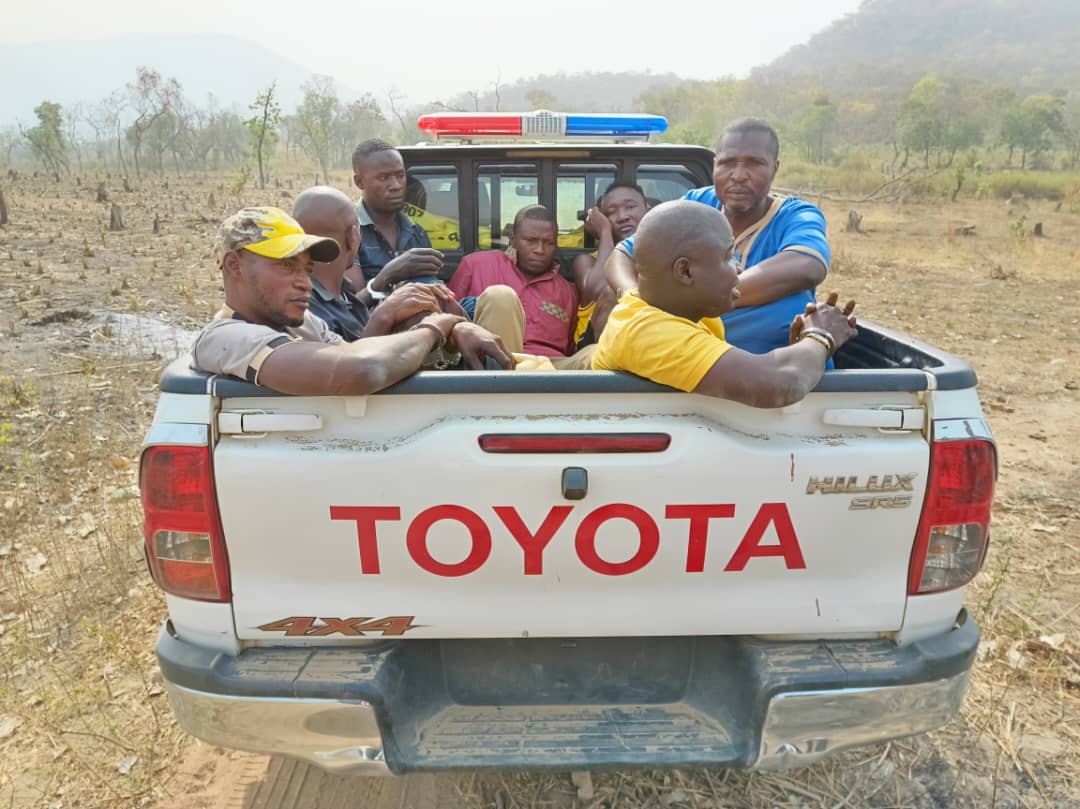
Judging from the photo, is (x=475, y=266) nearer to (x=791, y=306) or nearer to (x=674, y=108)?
(x=791, y=306)

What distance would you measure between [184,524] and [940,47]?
674ft

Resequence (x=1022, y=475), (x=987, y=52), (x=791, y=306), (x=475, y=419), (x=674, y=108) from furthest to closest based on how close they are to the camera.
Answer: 1. (x=987, y=52)
2. (x=674, y=108)
3. (x=1022, y=475)
4. (x=791, y=306)
5. (x=475, y=419)

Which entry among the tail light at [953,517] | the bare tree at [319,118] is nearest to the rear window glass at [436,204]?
the tail light at [953,517]

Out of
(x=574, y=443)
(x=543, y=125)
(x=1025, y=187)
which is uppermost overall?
(x=543, y=125)

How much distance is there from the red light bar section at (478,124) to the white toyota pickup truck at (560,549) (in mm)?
2534

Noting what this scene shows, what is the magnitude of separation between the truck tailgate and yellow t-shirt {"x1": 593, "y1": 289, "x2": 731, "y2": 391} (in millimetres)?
66

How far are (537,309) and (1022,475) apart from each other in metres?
3.22

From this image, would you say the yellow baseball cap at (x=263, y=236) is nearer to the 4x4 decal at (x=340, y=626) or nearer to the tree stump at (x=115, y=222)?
the 4x4 decal at (x=340, y=626)

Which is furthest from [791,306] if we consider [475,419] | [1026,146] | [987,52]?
[987,52]

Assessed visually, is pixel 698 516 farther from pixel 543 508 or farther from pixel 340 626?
pixel 340 626

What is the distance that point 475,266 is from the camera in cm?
390

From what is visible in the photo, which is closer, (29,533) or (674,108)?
(29,533)

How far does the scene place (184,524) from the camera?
70.3 inches

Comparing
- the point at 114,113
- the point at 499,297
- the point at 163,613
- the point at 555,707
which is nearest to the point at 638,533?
the point at 555,707
